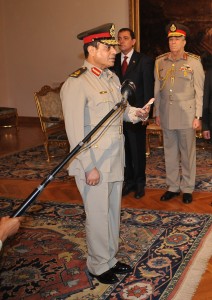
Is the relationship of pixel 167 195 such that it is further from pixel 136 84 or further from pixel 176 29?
pixel 176 29

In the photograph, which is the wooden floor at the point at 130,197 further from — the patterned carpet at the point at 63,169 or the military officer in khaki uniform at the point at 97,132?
the military officer in khaki uniform at the point at 97,132

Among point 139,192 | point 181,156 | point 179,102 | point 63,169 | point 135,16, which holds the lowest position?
point 63,169

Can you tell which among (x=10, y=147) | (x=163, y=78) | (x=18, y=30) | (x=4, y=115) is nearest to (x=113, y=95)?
(x=163, y=78)

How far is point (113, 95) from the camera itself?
2756 millimetres

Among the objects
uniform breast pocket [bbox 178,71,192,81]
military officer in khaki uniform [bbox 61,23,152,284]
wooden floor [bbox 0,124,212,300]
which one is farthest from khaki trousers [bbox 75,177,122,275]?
uniform breast pocket [bbox 178,71,192,81]

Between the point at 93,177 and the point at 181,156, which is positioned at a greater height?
the point at 93,177

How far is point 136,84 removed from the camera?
181 inches

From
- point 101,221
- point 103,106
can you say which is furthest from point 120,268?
point 103,106

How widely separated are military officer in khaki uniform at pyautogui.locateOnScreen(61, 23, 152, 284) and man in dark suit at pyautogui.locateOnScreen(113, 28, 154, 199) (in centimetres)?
174

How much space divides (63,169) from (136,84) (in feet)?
6.40

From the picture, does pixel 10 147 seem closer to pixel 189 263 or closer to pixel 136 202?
pixel 136 202

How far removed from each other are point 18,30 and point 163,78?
6800mm

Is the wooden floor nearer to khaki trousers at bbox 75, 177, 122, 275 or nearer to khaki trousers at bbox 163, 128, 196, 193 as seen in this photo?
khaki trousers at bbox 163, 128, 196, 193

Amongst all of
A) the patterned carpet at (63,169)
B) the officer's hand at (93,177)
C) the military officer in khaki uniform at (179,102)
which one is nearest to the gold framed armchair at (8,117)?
the patterned carpet at (63,169)
